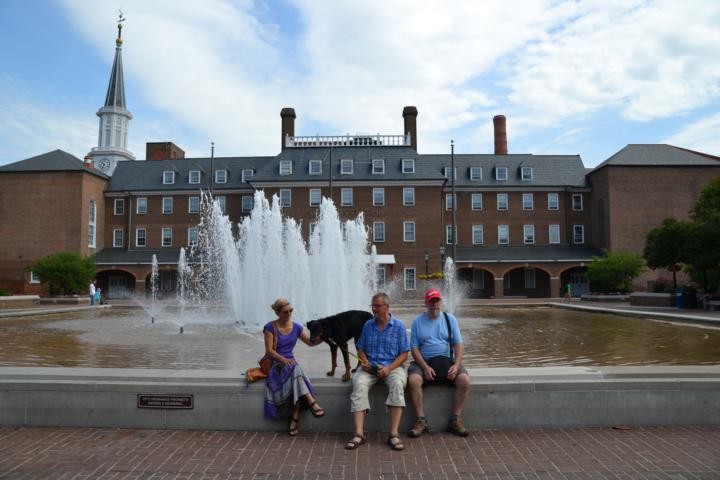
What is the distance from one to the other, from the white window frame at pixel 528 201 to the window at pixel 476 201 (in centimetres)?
387

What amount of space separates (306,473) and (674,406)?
4.20m

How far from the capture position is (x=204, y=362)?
34.6 ft

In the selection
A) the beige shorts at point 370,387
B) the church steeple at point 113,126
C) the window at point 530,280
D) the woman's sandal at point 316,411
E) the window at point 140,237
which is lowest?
A: the woman's sandal at point 316,411

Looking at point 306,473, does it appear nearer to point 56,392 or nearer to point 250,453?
point 250,453

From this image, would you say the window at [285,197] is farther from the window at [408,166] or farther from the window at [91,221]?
the window at [91,221]

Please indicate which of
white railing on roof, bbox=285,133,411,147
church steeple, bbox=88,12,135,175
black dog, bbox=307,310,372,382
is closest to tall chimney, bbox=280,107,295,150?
white railing on roof, bbox=285,133,411,147

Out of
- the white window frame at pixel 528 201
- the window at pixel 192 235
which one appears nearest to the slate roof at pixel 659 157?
the white window frame at pixel 528 201

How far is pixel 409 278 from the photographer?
4572 cm

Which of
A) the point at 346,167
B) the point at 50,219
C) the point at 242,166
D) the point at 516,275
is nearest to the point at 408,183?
the point at 346,167

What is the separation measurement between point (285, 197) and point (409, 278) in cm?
1229

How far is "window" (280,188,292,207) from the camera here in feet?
154

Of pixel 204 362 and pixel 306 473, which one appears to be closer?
pixel 306 473

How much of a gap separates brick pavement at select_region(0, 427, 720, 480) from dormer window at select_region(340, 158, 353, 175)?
41821 millimetres

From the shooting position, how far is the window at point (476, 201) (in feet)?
163
